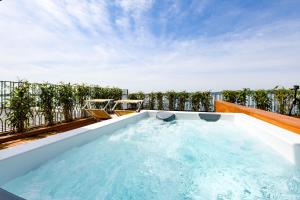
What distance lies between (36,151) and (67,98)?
5.08 meters

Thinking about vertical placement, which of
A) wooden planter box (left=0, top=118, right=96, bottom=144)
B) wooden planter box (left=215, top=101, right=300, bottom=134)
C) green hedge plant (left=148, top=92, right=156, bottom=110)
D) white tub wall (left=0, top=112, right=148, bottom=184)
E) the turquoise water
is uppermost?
green hedge plant (left=148, top=92, right=156, bottom=110)

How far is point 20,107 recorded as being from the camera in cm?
549

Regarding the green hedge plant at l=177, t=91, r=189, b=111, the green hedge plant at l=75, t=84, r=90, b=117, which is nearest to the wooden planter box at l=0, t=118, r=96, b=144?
the green hedge plant at l=75, t=84, r=90, b=117

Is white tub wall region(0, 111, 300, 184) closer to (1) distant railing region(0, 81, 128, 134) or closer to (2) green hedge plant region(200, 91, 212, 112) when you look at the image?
(1) distant railing region(0, 81, 128, 134)

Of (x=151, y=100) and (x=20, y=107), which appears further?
(x=151, y=100)

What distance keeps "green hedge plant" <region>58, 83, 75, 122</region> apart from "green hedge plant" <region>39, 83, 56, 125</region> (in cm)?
41

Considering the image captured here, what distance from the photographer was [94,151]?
3.77 meters

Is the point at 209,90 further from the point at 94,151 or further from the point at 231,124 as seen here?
the point at 94,151

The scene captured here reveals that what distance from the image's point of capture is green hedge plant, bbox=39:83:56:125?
6548mm

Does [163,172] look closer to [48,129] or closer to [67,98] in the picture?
[48,129]

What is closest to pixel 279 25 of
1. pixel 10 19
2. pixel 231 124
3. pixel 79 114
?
pixel 231 124

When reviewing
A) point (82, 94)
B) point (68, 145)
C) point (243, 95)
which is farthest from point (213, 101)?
point (68, 145)

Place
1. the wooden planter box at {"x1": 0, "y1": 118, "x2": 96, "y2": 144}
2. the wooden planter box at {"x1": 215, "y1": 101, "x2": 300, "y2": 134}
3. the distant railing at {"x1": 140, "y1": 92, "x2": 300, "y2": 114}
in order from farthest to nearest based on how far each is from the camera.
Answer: the distant railing at {"x1": 140, "y1": 92, "x2": 300, "y2": 114}, the wooden planter box at {"x1": 0, "y1": 118, "x2": 96, "y2": 144}, the wooden planter box at {"x1": 215, "y1": 101, "x2": 300, "y2": 134}

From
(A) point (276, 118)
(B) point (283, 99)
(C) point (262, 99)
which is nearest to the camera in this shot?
(A) point (276, 118)
